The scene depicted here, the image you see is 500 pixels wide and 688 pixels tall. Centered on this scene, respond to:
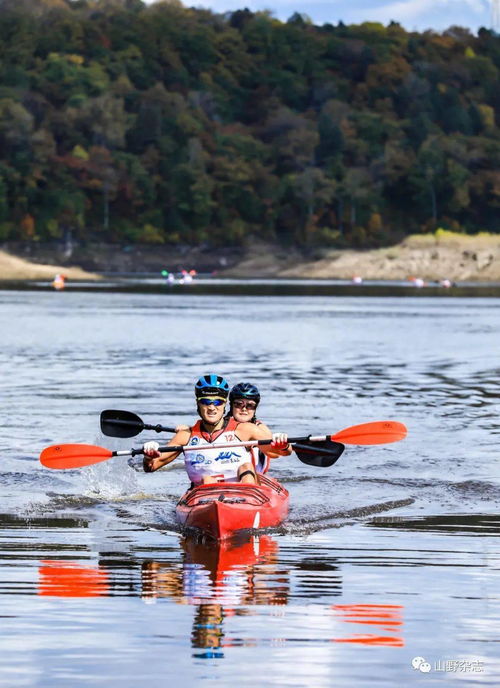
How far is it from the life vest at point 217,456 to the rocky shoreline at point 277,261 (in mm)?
150575

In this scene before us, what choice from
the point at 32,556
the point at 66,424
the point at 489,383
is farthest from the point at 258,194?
the point at 32,556

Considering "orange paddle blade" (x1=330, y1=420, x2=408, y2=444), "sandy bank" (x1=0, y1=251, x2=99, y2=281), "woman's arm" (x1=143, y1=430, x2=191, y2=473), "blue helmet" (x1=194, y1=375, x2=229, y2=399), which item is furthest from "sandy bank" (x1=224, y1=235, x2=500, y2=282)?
"blue helmet" (x1=194, y1=375, x2=229, y2=399)

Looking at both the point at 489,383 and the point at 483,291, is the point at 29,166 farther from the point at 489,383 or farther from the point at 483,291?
the point at 489,383

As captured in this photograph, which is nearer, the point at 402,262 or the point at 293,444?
the point at 293,444

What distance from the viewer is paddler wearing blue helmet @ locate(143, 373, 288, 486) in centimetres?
1800

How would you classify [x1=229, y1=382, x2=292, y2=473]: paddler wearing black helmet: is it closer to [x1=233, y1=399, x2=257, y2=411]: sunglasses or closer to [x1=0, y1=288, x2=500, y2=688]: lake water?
[x1=233, y1=399, x2=257, y2=411]: sunglasses

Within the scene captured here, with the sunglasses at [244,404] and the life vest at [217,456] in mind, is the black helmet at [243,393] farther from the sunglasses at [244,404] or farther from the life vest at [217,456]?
the life vest at [217,456]

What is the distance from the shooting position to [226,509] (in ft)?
55.7

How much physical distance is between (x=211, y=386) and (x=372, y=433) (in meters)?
3.21

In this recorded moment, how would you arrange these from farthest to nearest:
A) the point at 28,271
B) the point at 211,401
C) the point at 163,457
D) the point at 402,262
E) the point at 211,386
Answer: the point at 402,262 → the point at 28,271 → the point at 163,457 → the point at 211,401 → the point at 211,386

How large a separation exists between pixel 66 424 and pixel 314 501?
985cm

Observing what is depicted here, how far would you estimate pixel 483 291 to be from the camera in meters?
149

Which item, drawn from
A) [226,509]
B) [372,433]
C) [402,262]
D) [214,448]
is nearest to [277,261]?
[402,262]

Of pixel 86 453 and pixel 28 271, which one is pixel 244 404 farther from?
pixel 28 271
